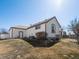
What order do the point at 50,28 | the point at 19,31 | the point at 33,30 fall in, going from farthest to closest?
1. the point at 19,31
2. the point at 33,30
3. the point at 50,28

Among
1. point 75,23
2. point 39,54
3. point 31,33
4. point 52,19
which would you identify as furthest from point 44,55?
point 75,23

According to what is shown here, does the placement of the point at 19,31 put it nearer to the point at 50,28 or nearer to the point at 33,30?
the point at 33,30

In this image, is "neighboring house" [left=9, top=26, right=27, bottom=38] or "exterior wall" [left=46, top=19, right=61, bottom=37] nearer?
"exterior wall" [left=46, top=19, right=61, bottom=37]

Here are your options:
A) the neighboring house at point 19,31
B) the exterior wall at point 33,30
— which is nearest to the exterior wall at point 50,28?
the exterior wall at point 33,30

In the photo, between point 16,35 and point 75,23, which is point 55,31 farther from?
point 16,35

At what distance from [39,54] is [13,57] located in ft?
8.94

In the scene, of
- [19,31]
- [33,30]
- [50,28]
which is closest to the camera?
[50,28]

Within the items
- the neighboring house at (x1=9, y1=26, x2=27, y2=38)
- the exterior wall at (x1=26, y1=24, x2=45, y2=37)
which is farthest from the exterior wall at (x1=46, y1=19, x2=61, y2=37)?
Result: the neighboring house at (x1=9, y1=26, x2=27, y2=38)

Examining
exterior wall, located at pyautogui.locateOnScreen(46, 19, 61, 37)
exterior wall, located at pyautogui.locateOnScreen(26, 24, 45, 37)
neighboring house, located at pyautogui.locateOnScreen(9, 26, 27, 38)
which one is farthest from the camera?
neighboring house, located at pyautogui.locateOnScreen(9, 26, 27, 38)

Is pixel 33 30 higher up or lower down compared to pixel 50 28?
lower down

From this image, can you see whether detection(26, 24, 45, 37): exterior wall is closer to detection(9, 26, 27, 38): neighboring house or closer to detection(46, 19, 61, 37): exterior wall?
detection(46, 19, 61, 37): exterior wall

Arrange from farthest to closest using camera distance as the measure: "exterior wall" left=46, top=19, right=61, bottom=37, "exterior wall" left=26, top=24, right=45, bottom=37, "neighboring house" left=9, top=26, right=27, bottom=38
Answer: "neighboring house" left=9, top=26, right=27, bottom=38 < "exterior wall" left=26, top=24, right=45, bottom=37 < "exterior wall" left=46, top=19, right=61, bottom=37

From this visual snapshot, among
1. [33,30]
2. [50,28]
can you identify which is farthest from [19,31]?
[50,28]

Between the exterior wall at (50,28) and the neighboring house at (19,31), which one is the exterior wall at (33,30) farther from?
the neighboring house at (19,31)
